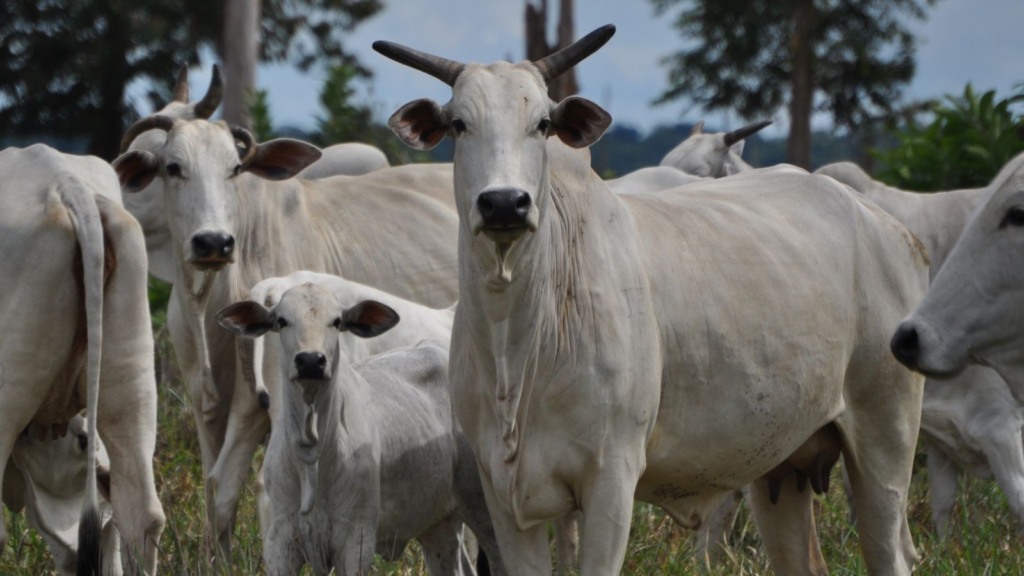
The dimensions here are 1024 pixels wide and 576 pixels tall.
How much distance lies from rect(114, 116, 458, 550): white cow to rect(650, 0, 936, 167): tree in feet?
62.9

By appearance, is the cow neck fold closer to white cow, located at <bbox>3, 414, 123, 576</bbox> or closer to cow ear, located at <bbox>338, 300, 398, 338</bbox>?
cow ear, located at <bbox>338, 300, 398, 338</bbox>

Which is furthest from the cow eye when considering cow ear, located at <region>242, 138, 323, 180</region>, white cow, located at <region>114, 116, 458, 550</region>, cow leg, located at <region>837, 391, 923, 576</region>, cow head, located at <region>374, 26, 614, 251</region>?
cow ear, located at <region>242, 138, 323, 180</region>

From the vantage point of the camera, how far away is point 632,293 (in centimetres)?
538

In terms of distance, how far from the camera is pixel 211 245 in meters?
7.43

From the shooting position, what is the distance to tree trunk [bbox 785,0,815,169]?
26.3m

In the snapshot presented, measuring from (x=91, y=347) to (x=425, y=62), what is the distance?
1.54m

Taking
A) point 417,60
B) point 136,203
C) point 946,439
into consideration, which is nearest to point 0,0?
point 136,203

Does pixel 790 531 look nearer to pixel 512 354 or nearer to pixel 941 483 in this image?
pixel 512 354

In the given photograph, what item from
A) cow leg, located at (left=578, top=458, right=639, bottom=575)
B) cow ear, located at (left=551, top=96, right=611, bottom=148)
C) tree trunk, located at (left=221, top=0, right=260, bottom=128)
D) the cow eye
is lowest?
tree trunk, located at (left=221, top=0, right=260, bottom=128)

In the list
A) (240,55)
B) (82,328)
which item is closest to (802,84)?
(240,55)

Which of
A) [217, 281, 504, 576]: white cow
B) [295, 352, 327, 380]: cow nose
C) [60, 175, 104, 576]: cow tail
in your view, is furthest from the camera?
[217, 281, 504, 576]: white cow

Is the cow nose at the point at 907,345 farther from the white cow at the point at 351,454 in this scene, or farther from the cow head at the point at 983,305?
the white cow at the point at 351,454

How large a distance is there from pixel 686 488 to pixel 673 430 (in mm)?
328

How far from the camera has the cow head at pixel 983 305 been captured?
5273mm
